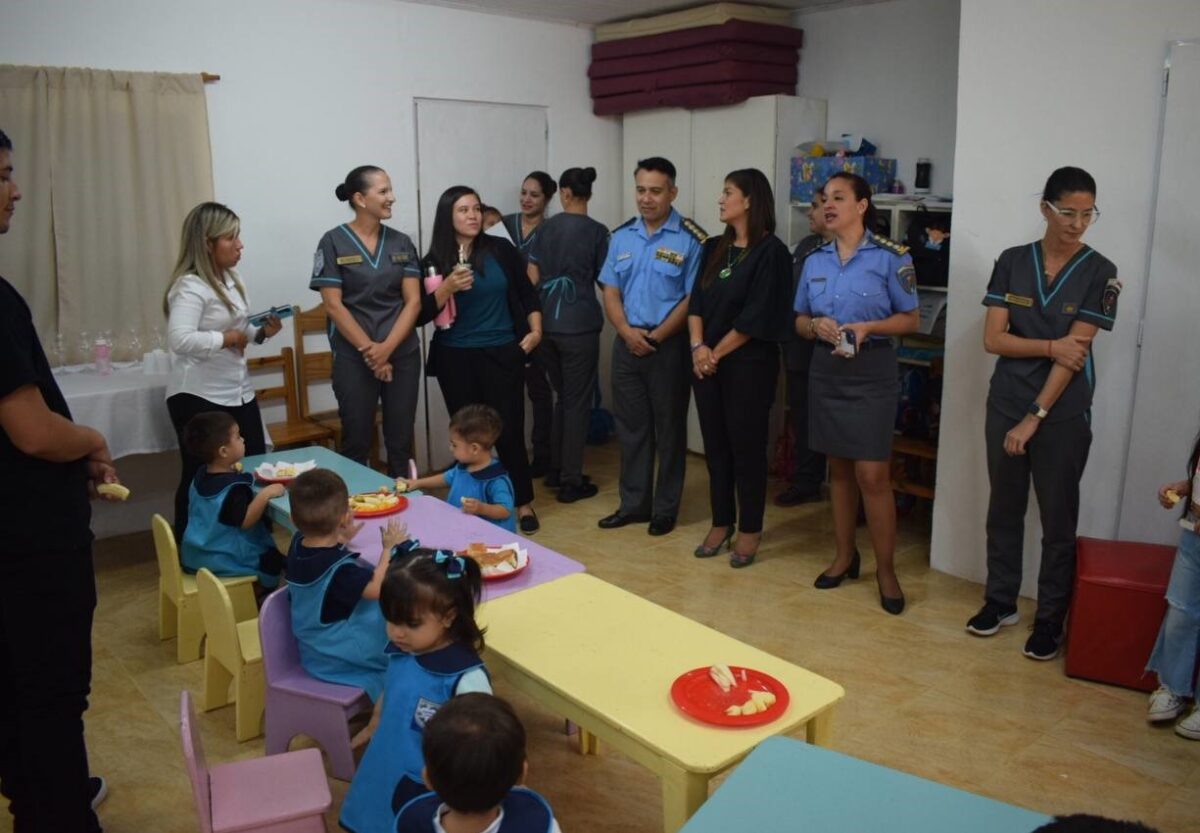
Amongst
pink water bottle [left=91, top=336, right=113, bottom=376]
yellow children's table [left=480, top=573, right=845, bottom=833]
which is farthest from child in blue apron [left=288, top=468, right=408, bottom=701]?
pink water bottle [left=91, top=336, right=113, bottom=376]

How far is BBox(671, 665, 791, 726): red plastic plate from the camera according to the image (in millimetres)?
1829

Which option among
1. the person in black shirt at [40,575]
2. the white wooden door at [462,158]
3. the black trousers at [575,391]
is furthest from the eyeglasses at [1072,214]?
the white wooden door at [462,158]

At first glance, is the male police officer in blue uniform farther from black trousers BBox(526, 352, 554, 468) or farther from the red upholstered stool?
the red upholstered stool

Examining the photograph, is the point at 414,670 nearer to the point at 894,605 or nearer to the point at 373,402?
the point at 894,605

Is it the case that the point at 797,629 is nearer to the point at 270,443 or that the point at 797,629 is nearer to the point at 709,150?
the point at 270,443

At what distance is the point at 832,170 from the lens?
205 inches

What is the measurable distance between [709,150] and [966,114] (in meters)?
2.02

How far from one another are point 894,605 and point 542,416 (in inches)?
95.0

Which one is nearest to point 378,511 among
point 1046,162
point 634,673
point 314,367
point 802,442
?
point 634,673

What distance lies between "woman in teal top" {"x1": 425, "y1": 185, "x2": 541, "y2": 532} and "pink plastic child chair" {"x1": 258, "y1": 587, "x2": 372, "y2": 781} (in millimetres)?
2016

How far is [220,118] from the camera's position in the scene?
15.6 ft

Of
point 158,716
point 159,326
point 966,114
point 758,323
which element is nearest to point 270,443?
point 159,326

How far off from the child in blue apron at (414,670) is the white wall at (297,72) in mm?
3387

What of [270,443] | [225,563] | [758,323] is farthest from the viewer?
[270,443]
